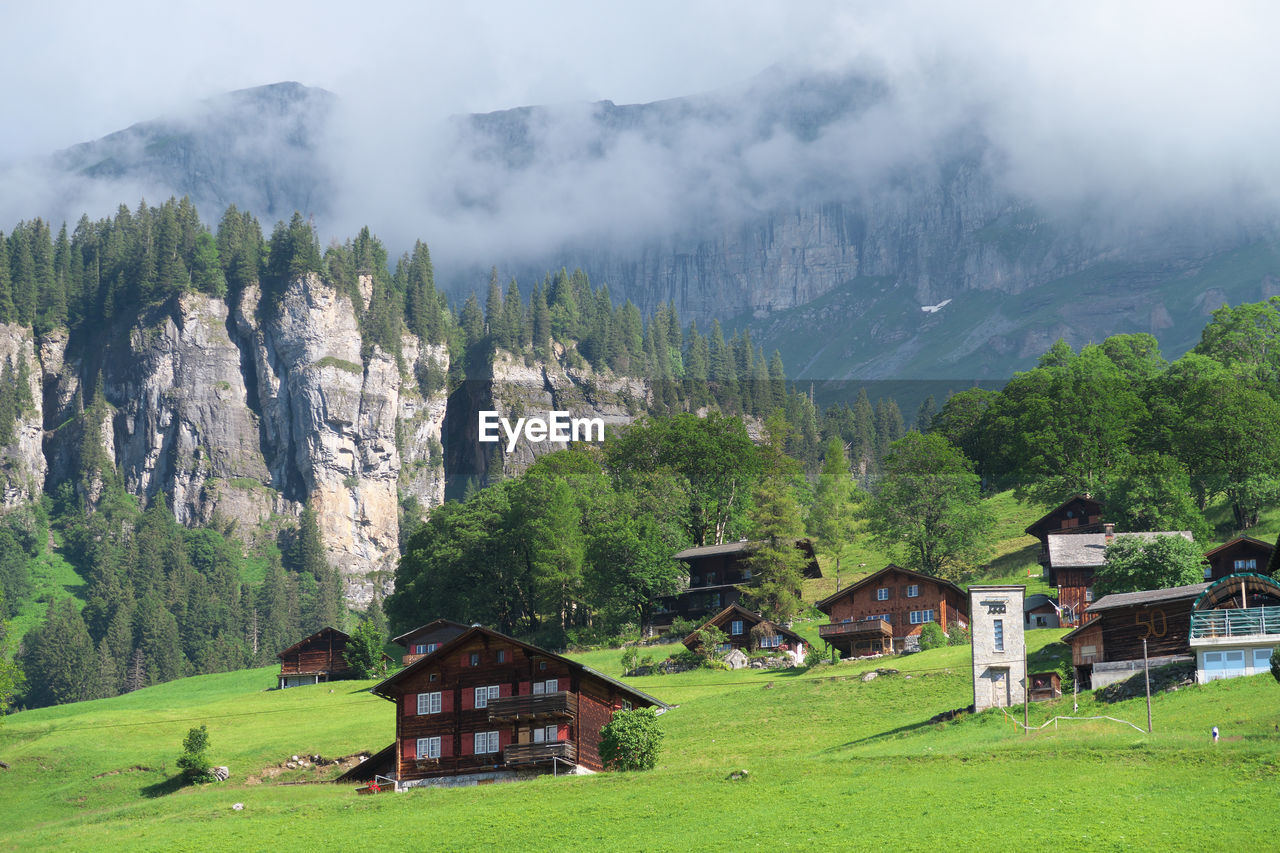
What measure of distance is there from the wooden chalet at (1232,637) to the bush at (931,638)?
24.9 meters

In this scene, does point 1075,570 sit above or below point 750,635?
above

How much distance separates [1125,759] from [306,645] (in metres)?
90.5

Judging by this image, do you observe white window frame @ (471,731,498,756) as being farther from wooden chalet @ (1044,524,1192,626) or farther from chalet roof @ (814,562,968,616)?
wooden chalet @ (1044,524,1192,626)

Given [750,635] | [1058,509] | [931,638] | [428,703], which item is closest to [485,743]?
[428,703]

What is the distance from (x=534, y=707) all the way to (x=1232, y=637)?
3132 centimetres

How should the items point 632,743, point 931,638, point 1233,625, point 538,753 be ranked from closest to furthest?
1. point 632,743
2. point 538,753
3. point 1233,625
4. point 931,638

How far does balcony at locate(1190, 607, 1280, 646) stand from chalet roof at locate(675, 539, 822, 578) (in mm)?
54164

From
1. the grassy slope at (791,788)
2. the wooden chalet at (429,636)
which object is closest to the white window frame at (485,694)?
the grassy slope at (791,788)

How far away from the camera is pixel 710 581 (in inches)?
4838

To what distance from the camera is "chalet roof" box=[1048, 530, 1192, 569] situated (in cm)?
9481

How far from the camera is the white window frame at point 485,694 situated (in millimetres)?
69062

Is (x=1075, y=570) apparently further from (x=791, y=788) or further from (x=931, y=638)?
(x=791, y=788)

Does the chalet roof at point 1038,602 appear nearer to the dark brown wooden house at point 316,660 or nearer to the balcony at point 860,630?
the balcony at point 860,630

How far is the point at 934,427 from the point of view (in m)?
159
